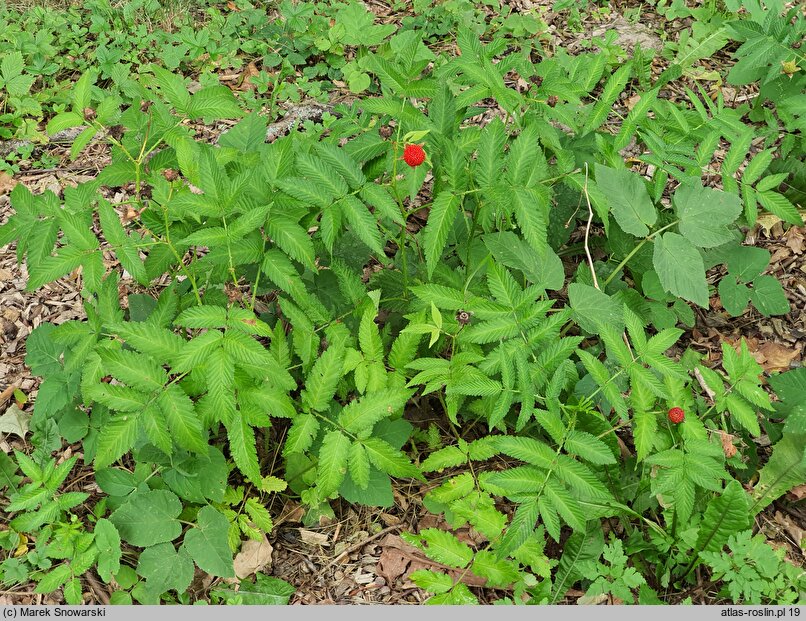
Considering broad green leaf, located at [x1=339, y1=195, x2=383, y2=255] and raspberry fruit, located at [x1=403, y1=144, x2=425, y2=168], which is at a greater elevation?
→ raspberry fruit, located at [x1=403, y1=144, x2=425, y2=168]

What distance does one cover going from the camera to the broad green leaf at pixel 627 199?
2275 millimetres

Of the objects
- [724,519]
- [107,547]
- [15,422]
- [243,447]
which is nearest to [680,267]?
[724,519]

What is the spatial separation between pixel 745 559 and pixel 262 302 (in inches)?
79.4

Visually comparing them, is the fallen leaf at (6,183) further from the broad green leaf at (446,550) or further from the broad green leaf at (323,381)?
the broad green leaf at (446,550)

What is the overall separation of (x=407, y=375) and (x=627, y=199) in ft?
3.01

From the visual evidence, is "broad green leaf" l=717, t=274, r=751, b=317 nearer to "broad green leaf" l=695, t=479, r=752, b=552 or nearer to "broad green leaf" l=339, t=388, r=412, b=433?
"broad green leaf" l=695, t=479, r=752, b=552

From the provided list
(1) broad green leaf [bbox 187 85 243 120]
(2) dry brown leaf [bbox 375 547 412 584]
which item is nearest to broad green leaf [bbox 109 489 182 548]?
(2) dry brown leaf [bbox 375 547 412 584]

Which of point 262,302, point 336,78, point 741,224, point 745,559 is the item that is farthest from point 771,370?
point 336,78

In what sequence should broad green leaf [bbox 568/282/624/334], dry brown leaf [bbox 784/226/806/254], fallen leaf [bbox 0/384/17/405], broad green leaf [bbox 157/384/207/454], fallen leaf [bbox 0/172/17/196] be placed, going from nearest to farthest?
broad green leaf [bbox 157/384/207/454] → broad green leaf [bbox 568/282/624/334] → fallen leaf [bbox 0/384/17/405] → dry brown leaf [bbox 784/226/806/254] → fallen leaf [bbox 0/172/17/196]

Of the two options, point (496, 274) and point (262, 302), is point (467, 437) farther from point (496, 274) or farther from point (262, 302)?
point (262, 302)

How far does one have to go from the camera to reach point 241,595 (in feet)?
7.41

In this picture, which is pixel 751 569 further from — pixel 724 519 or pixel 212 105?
pixel 212 105

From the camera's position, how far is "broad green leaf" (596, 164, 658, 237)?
7.47 ft

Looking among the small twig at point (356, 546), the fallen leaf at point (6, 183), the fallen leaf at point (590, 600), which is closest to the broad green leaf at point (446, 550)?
the small twig at point (356, 546)
